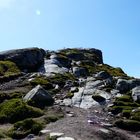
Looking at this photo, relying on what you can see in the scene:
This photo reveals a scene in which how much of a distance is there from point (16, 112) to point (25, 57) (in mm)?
37517

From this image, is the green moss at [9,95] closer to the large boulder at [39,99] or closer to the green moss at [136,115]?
the large boulder at [39,99]

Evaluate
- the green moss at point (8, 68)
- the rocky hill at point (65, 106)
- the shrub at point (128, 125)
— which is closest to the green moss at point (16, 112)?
the rocky hill at point (65, 106)

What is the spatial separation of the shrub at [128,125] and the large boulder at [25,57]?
126ft

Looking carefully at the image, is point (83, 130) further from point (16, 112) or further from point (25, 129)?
point (16, 112)

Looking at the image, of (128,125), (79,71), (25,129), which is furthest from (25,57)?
(25,129)

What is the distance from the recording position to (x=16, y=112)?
34.5 meters

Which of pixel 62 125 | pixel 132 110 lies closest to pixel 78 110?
pixel 132 110

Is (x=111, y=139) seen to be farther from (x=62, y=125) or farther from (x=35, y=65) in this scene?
(x=35, y=65)

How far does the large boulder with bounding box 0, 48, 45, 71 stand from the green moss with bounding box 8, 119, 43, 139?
40376 mm

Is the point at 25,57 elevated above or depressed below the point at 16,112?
above

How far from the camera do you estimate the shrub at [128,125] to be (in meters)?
33.8

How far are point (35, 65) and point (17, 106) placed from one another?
36236 mm

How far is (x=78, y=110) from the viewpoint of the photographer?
38969 millimetres

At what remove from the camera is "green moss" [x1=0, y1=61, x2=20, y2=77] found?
64.7 metres
